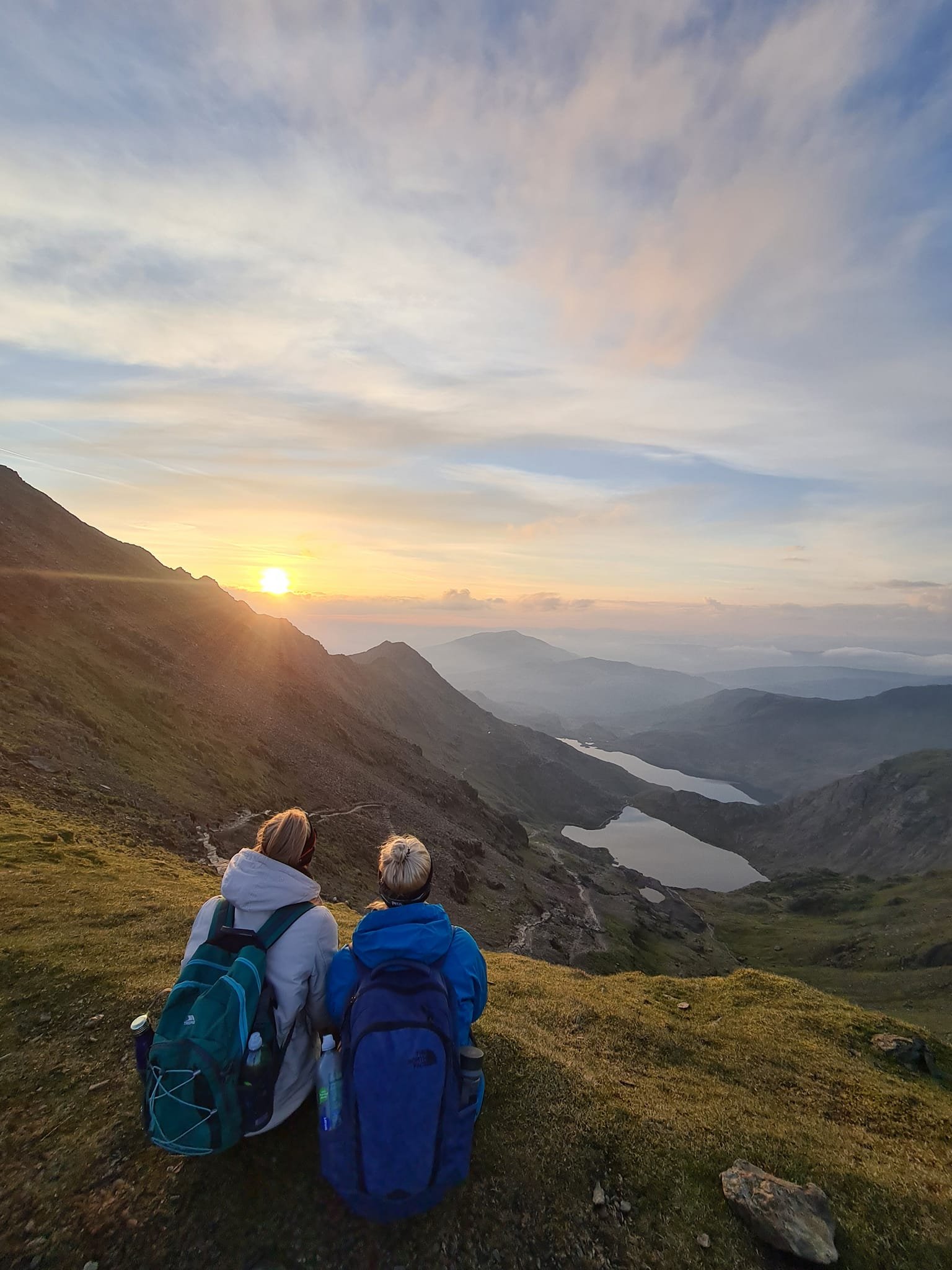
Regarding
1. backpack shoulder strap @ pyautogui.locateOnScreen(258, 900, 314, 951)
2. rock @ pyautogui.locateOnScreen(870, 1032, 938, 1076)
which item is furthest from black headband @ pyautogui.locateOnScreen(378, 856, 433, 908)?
rock @ pyautogui.locateOnScreen(870, 1032, 938, 1076)

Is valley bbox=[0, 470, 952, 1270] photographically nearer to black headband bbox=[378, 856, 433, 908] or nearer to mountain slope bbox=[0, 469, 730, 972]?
mountain slope bbox=[0, 469, 730, 972]

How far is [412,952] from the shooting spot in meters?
7.19

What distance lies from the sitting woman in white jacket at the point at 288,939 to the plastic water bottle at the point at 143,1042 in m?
0.71

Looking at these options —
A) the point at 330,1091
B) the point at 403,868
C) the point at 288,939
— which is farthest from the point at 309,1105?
the point at 403,868

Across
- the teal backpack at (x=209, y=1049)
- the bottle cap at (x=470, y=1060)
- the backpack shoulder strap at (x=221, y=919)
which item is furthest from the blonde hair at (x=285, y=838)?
the bottle cap at (x=470, y=1060)

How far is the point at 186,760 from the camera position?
5734cm

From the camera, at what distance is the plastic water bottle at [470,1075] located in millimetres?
6727

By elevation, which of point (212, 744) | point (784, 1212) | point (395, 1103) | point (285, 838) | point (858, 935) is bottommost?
point (858, 935)

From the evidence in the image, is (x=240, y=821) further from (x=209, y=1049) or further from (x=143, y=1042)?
(x=209, y=1049)

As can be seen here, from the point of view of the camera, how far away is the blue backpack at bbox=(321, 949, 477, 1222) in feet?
20.7

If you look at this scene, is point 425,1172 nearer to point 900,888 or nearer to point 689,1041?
point 689,1041

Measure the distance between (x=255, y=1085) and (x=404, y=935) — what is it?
223 cm

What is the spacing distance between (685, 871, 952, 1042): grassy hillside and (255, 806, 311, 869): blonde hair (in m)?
70.7

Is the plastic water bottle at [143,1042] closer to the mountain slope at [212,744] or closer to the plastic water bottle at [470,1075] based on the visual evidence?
the plastic water bottle at [470,1075]
